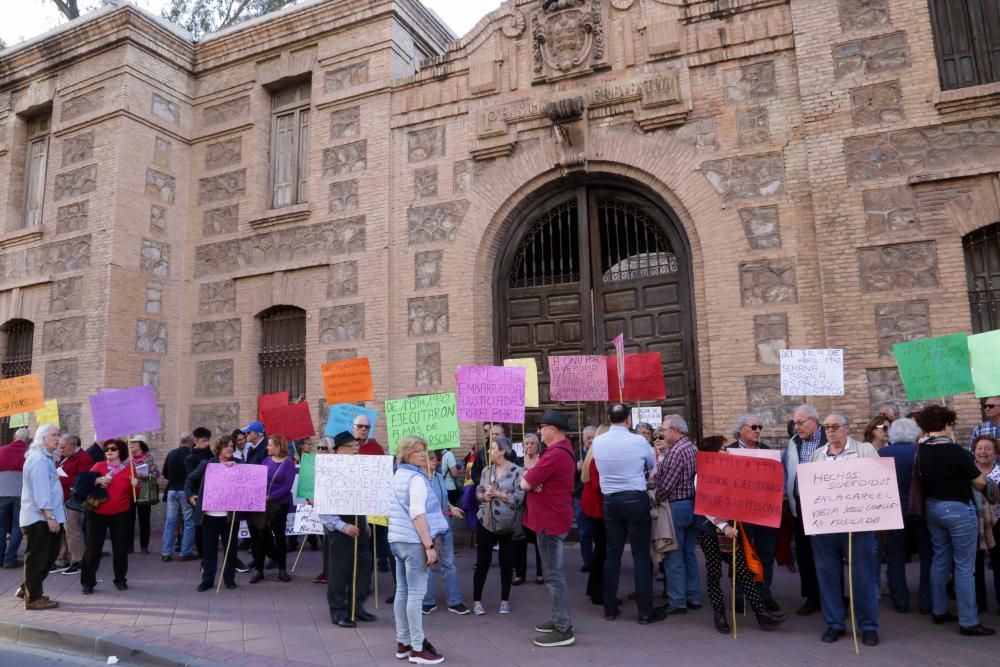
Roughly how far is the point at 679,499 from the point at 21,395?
901 cm

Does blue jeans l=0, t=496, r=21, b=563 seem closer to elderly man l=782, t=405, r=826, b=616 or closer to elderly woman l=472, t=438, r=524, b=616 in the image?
elderly woman l=472, t=438, r=524, b=616

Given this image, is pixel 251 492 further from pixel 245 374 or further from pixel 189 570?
pixel 245 374

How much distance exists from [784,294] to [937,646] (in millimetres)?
6013

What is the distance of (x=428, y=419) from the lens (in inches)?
309

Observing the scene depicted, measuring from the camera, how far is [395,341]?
43.4 feet

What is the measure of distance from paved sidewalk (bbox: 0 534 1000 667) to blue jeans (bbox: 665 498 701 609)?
190 mm

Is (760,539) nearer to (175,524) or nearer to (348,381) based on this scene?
(348,381)

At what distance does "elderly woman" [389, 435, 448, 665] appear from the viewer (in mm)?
5473

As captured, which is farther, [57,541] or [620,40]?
[620,40]

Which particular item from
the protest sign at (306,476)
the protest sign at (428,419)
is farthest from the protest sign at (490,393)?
the protest sign at (306,476)

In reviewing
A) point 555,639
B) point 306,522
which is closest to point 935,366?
point 555,639

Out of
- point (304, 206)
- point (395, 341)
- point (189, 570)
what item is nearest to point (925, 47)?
point (395, 341)

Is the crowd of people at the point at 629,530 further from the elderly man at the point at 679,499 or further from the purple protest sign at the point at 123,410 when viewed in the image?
the purple protest sign at the point at 123,410

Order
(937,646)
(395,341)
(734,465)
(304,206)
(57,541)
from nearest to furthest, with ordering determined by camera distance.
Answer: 1. (937,646)
2. (734,465)
3. (57,541)
4. (395,341)
5. (304,206)
